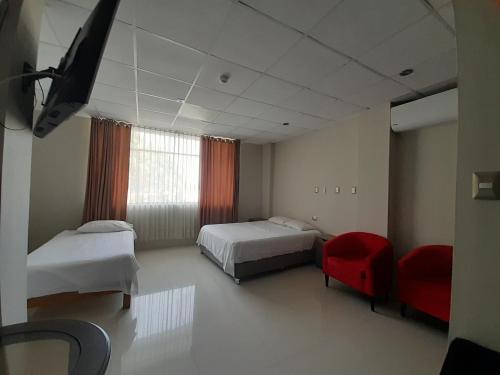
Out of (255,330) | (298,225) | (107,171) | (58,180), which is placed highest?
(107,171)

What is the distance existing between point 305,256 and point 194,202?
8.81ft

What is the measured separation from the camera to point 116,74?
231 cm

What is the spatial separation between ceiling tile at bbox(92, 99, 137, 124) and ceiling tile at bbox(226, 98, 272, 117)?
1.66 metres

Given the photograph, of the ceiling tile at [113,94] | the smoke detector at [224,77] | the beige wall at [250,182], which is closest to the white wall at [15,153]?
the smoke detector at [224,77]

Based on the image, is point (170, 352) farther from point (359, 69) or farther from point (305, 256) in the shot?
point (359, 69)

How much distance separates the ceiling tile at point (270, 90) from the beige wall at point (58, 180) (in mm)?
3255

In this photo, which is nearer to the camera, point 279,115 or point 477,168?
point 477,168

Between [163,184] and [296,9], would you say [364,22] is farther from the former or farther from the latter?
[163,184]

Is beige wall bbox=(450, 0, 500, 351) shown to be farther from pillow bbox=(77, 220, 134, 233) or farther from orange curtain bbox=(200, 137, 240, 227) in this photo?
orange curtain bbox=(200, 137, 240, 227)

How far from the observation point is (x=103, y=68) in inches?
87.0

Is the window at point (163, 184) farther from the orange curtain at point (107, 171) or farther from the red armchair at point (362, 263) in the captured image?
the red armchair at point (362, 263)

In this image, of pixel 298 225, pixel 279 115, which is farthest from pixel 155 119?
pixel 298 225

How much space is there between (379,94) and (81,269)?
3.91 m

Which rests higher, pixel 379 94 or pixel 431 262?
pixel 379 94
